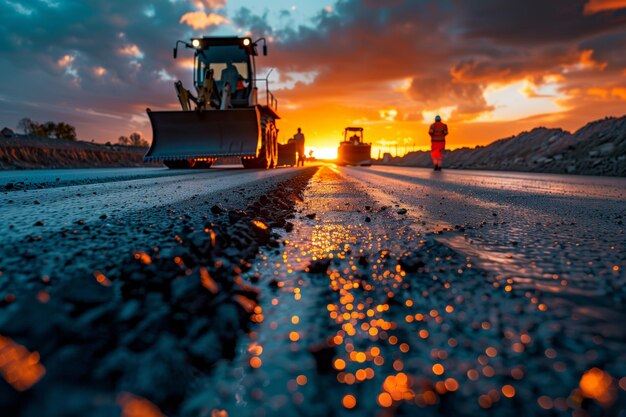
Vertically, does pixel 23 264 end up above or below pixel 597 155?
below

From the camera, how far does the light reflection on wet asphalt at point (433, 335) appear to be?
56 centimetres

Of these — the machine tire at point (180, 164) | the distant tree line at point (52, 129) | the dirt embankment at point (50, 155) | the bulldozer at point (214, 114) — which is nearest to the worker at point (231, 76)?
the bulldozer at point (214, 114)

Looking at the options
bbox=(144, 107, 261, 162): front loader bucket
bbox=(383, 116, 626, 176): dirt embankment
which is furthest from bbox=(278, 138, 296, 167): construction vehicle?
bbox=(383, 116, 626, 176): dirt embankment

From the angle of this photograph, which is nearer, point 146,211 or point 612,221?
point 146,211

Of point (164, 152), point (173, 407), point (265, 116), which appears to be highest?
point (265, 116)

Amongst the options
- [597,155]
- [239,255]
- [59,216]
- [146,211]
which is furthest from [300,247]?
[597,155]

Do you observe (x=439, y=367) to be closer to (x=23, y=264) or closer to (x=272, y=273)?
(x=272, y=273)

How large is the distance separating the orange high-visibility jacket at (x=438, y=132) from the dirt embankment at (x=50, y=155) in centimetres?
1673

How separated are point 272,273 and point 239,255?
18cm

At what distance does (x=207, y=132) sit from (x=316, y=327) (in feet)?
34.0

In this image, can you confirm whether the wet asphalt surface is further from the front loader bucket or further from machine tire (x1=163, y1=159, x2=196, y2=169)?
machine tire (x1=163, y1=159, x2=196, y2=169)

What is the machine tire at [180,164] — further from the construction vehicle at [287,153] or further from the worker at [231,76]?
the construction vehicle at [287,153]

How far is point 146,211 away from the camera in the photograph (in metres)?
2.10

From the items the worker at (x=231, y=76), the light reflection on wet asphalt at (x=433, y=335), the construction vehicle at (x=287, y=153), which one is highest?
the worker at (x=231, y=76)
